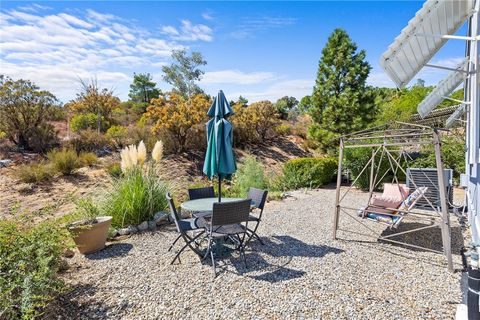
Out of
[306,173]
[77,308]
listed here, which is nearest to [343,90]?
[306,173]

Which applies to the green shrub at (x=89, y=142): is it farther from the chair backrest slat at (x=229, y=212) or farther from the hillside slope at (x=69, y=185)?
the chair backrest slat at (x=229, y=212)

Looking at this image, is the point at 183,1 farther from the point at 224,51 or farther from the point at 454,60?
the point at 454,60

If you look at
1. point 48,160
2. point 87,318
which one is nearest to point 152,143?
point 48,160

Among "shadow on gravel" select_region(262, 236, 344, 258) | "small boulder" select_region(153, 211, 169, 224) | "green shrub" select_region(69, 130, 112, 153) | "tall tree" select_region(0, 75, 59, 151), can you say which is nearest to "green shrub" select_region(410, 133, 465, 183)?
"shadow on gravel" select_region(262, 236, 344, 258)

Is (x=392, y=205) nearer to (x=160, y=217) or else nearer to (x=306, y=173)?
(x=160, y=217)

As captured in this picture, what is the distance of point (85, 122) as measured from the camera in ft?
46.9

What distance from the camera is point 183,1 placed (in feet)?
24.9

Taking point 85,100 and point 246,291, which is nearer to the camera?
point 246,291

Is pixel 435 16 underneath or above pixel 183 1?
underneath

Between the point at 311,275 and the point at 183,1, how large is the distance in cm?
Answer: 772

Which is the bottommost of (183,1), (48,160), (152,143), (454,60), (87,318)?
(87,318)

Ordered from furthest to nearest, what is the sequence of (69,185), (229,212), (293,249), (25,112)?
(25,112), (69,185), (293,249), (229,212)

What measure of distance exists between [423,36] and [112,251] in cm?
502

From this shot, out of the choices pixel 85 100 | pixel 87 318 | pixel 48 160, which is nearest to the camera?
pixel 87 318
